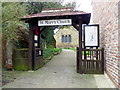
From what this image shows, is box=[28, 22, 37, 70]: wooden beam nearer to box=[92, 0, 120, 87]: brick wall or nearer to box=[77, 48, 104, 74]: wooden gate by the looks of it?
box=[77, 48, 104, 74]: wooden gate

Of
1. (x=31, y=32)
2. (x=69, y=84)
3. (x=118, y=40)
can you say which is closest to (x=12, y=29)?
(x=31, y=32)

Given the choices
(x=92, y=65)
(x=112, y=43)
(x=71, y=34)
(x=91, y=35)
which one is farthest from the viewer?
(x=71, y=34)

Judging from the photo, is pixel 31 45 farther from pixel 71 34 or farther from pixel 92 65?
pixel 71 34

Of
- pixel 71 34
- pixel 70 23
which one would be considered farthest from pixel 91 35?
pixel 71 34

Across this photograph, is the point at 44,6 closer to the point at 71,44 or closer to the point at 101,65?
the point at 101,65

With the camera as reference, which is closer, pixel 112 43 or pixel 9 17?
pixel 112 43

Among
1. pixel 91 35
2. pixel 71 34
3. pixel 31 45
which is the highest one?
pixel 71 34

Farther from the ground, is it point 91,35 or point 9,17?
point 9,17

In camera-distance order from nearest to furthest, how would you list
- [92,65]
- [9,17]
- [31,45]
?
[9,17]
[92,65]
[31,45]

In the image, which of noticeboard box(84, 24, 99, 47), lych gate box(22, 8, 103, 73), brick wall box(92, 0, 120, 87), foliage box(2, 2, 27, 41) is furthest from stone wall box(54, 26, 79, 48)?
foliage box(2, 2, 27, 41)

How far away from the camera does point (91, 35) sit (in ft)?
21.5

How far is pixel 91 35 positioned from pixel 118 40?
2780 millimetres

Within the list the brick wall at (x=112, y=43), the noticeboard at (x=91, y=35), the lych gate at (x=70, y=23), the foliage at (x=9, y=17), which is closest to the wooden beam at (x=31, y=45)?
the lych gate at (x=70, y=23)

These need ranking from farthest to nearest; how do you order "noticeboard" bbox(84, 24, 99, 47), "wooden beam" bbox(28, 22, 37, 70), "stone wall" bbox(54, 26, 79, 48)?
1. "stone wall" bbox(54, 26, 79, 48)
2. "wooden beam" bbox(28, 22, 37, 70)
3. "noticeboard" bbox(84, 24, 99, 47)
